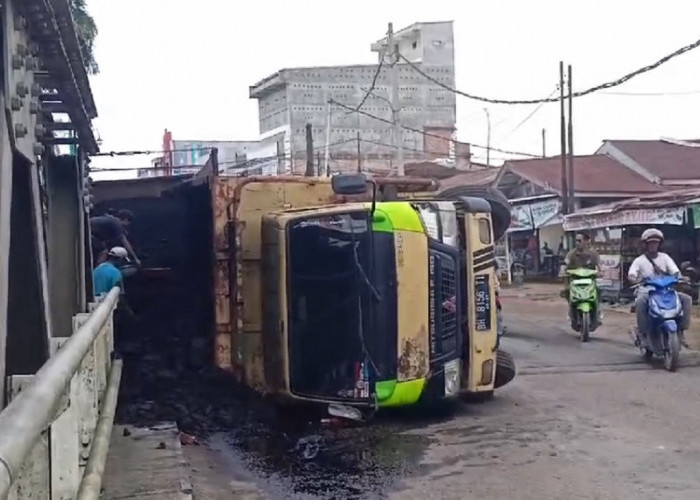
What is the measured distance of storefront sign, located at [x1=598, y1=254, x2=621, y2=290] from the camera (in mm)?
22000

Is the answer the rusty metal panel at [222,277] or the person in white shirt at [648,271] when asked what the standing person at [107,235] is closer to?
the rusty metal panel at [222,277]

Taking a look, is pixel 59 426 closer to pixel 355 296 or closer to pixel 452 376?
pixel 355 296

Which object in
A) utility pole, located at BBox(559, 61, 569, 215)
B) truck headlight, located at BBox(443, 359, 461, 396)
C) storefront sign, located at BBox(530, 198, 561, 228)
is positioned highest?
utility pole, located at BBox(559, 61, 569, 215)

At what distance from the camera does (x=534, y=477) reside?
6.41 meters

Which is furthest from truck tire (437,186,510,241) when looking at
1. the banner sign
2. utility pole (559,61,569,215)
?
utility pole (559,61,569,215)

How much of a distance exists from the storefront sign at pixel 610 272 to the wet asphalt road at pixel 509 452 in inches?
469

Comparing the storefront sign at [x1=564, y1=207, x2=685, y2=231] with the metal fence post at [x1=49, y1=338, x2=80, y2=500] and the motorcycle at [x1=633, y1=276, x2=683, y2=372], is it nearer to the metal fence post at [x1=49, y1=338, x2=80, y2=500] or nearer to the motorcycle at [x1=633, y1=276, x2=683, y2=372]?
the motorcycle at [x1=633, y1=276, x2=683, y2=372]

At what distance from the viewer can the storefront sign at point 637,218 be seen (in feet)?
67.3

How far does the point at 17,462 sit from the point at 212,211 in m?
7.73

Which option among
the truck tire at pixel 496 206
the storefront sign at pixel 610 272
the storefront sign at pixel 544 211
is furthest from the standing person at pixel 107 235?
the storefront sign at pixel 544 211

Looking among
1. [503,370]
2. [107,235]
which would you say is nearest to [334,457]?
[503,370]

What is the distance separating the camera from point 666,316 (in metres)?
11.0

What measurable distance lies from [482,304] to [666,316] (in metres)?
3.29

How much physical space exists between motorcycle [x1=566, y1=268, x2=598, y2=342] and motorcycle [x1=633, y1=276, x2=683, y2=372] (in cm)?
272
